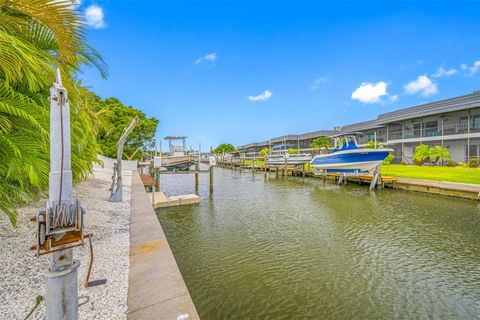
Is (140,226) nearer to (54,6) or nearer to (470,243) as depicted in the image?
(54,6)

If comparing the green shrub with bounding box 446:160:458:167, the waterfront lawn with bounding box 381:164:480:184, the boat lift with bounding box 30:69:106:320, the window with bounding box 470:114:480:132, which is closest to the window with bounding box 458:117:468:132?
the window with bounding box 470:114:480:132

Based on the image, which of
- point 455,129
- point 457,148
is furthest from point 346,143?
point 457,148

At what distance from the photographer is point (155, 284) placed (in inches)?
107

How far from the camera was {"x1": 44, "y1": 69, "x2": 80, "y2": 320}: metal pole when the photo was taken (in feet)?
4.38

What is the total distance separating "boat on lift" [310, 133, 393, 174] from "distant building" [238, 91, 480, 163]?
5.63 m

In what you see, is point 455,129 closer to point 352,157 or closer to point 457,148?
point 457,148

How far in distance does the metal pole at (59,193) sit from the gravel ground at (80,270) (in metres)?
1.06

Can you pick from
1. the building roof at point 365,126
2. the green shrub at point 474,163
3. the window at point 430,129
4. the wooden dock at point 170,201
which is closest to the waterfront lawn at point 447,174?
the green shrub at point 474,163

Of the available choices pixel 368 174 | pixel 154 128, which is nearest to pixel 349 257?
pixel 368 174

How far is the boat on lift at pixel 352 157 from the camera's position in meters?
15.7

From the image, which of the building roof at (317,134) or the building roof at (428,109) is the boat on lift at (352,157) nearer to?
the building roof at (428,109)

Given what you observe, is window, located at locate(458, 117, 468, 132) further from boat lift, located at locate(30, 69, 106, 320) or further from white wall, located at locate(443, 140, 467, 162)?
boat lift, located at locate(30, 69, 106, 320)

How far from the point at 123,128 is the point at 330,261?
24.8m

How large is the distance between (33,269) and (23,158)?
1579 millimetres
